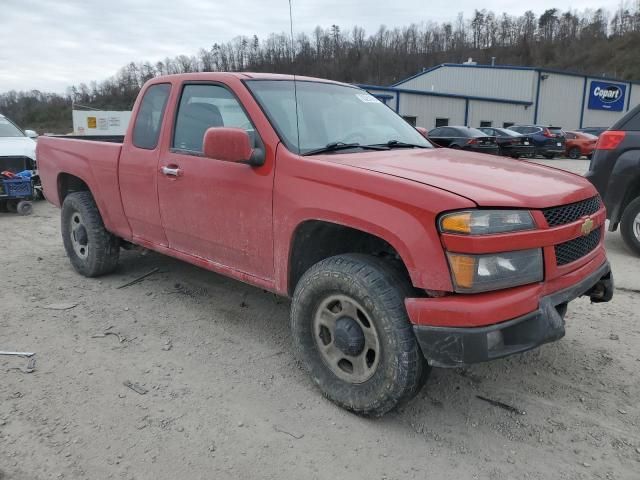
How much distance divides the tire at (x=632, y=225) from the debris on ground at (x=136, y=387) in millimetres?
5420

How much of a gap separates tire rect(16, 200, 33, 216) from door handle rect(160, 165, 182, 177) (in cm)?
644

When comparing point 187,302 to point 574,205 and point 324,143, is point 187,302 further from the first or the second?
point 574,205

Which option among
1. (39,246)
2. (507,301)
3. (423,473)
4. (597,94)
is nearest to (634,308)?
(507,301)

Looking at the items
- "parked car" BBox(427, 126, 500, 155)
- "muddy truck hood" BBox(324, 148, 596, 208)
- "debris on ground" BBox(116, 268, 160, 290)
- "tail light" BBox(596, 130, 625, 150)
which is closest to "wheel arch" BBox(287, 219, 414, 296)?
"muddy truck hood" BBox(324, 148, 596, 208)

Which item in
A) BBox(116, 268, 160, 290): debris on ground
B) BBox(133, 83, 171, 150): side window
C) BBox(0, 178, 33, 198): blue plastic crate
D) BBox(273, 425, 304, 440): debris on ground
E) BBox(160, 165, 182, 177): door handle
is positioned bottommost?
BBox(273, 425, 304, 440): debris on ground

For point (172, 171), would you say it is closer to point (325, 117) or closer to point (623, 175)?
point (325, 117)

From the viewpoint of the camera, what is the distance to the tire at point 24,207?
909 centimetres

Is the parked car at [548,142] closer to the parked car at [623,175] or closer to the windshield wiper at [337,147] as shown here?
the parked car at [623,175]

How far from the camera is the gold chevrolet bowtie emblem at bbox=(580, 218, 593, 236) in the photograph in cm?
284

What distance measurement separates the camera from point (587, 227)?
2.90m

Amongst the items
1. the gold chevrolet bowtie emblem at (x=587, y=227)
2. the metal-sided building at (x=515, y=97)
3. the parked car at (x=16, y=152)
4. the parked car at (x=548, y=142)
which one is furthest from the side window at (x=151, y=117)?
the metal-sided building at (x=515, y=97)

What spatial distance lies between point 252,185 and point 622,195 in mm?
4656

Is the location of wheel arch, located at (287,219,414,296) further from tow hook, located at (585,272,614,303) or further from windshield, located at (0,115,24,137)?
windshield, located at (0,115,24,137)

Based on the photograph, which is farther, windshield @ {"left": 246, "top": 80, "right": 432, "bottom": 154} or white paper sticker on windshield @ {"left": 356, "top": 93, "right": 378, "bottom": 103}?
white paper sticker on windshield @ {"left": 356, "top": 93, "right": 378, "bottom": 103}
